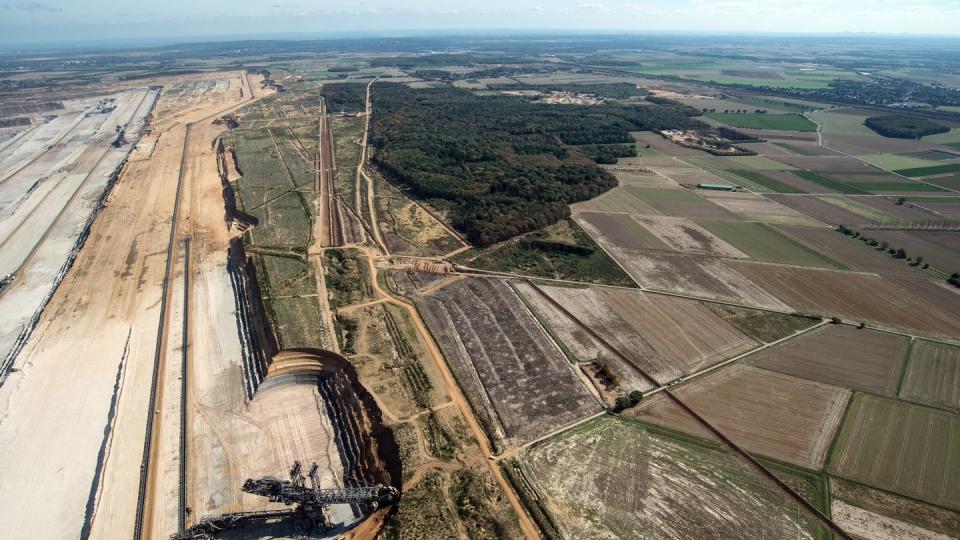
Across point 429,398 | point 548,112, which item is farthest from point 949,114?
point 429,398

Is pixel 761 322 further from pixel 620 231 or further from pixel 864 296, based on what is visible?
pixel 620 231

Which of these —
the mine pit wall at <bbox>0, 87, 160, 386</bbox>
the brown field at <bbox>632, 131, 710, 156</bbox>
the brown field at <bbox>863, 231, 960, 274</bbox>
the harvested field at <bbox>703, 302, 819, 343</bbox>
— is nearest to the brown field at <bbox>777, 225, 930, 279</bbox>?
the brown field at <bbox>863, 231, 960, 274</bbox>

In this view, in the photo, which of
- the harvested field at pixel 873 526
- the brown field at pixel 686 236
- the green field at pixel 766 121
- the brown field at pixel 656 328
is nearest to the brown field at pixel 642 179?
the brown field at pixel 686 236

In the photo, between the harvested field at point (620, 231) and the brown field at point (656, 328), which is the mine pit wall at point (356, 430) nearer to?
the brown field at point (656, 328)

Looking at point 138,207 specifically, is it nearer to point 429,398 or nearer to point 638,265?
point 429,398

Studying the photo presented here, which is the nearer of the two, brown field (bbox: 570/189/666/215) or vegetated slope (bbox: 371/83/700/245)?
vegetated slope (bbox: 371/83/700/245)

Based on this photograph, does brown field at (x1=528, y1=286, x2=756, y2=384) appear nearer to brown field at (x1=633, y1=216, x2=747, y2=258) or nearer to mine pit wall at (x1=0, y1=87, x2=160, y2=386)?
brown field at (x1=633, y1=216, x2=747, y2=258)
